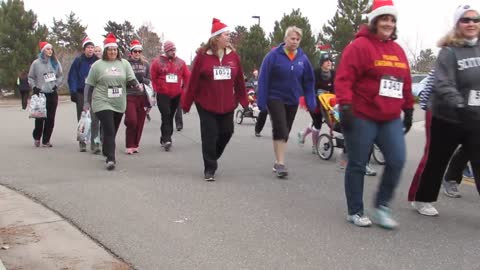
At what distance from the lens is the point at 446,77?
4699 mm

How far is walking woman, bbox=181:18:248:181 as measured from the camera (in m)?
6.85

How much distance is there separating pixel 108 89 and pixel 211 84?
1908mm

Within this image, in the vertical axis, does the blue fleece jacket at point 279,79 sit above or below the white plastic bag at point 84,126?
above

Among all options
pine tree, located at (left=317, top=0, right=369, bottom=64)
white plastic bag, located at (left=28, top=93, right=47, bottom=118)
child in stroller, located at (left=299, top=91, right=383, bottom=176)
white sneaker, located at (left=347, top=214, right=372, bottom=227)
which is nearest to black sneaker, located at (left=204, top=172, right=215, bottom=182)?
child in stroller, located at (left=299, top=91, right=383, bottom=176)

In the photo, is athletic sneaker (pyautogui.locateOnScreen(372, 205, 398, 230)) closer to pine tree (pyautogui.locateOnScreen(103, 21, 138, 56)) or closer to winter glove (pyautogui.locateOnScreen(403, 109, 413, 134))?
winter glove (pyautogui.locateOnScreen(403, 109, 413, 134))

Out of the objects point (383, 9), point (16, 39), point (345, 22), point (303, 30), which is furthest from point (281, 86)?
point (345, 22)

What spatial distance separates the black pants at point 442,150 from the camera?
486 cm

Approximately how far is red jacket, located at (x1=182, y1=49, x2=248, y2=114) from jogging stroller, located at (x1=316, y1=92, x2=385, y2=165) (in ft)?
6.11

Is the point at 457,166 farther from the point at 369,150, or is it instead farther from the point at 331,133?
the point at 331,133

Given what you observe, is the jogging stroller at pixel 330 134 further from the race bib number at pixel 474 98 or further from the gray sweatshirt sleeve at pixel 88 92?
the gray sweatshirt sleeve at pixel 88 92

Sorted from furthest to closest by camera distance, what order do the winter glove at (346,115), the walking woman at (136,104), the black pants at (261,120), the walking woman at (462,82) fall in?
1. the black pants at (261,120)
2. the walking woman at (136,104)
3. the walking woman at (462,82)
4. the winter glove at (346,115)

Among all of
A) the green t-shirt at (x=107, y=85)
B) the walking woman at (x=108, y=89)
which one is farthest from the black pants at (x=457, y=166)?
the green t-shirt at (x=107, y=85)

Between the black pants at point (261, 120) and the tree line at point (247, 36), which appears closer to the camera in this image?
the black pants at point (261, 120)

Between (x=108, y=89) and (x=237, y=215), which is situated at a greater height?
(x=108, y=89)
